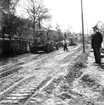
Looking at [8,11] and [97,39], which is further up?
[8,11]

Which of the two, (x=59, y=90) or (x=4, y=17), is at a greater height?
(x=4, y=17)

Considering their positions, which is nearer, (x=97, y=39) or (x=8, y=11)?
(x=97, y=39)

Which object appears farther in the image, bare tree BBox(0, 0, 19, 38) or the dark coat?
bare tree BBox(0, 0, 19, 38)

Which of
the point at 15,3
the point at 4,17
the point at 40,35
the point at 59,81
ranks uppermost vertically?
the point at 15,3

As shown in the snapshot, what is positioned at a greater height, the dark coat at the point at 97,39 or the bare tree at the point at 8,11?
the bare tree at the point at 8,11

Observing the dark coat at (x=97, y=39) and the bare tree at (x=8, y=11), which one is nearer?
the dark coat at (x=97, y=39)

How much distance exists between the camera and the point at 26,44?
86.1 feet

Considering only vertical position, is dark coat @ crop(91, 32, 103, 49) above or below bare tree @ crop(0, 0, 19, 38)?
below

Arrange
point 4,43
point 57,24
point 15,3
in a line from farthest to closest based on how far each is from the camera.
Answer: point 57,24 → point 15,3 → point 4,43

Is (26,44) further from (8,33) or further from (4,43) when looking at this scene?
(4,43)

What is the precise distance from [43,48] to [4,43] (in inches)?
223

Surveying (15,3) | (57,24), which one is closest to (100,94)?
(15,3)

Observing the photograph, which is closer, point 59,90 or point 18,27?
point 59,90

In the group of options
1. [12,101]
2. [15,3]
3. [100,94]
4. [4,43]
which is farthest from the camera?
[15,3]
